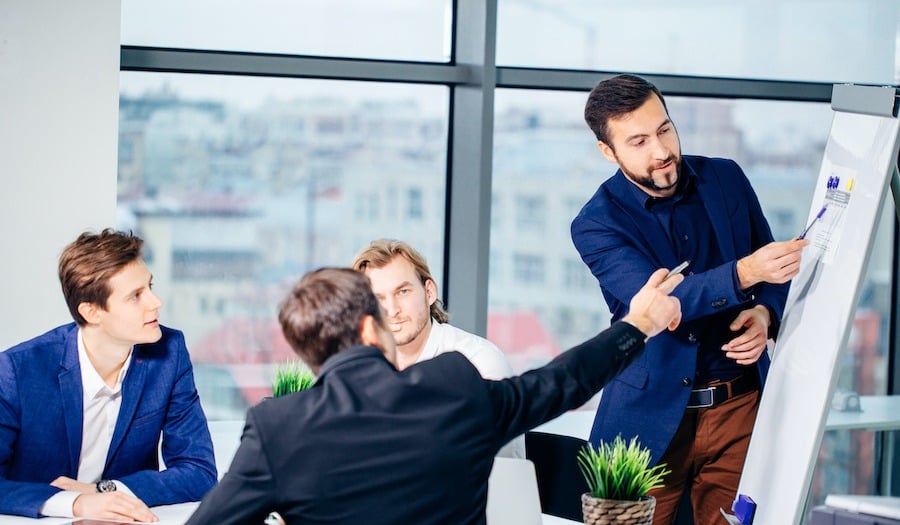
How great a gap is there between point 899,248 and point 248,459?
4.31 meters

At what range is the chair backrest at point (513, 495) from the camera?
2.33m

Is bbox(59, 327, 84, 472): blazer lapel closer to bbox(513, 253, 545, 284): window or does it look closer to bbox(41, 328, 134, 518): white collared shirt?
bbox(41, 328, 134, 518): white collared shirt

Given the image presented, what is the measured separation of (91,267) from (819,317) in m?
1.78

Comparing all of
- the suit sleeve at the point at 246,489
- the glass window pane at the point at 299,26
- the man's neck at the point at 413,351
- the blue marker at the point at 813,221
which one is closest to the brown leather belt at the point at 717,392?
the blue marker at the point at 813,221

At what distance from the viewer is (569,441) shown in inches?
111

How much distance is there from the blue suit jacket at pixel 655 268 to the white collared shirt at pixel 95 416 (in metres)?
1.28

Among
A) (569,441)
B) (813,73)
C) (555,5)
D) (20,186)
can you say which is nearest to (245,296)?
(20,186)

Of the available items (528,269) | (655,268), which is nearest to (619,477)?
(655,268)

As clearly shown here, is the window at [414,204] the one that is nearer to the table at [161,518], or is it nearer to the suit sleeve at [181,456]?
the suit sleeve at [181,456]

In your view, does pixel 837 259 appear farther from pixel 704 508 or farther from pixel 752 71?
pixel 752 71

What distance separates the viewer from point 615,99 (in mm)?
2854

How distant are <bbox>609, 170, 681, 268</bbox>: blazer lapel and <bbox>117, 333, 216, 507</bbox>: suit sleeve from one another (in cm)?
126

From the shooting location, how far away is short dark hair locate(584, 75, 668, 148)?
9.31 ft

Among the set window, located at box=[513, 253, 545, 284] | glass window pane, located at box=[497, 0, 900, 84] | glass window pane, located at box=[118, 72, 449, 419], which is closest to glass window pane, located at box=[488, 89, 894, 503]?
window, located at box=[513, 253, 545, 284]
